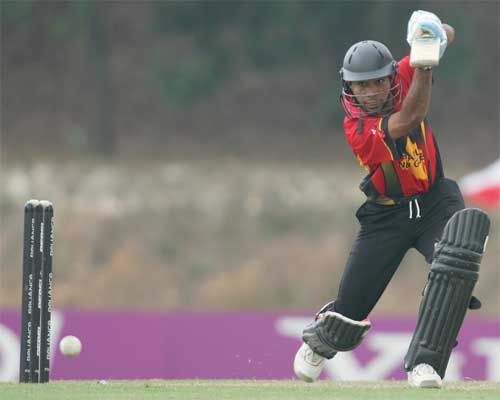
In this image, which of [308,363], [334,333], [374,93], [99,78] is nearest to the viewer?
[374,93]

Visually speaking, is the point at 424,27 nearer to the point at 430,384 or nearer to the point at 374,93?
the point at 374,93

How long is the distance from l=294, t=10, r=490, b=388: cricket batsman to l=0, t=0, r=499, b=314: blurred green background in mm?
11869

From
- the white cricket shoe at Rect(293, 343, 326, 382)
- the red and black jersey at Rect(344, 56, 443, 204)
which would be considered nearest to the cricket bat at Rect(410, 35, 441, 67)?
the red and black jersey at Rect(344, 56, 443, 204)

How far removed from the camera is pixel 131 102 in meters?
26.4

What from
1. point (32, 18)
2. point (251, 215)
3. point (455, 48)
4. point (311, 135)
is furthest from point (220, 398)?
point (32, 18)

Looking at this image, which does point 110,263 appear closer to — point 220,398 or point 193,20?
point 193,20

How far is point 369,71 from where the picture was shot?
6066 millimetres

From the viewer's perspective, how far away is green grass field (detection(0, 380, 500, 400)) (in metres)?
5.54

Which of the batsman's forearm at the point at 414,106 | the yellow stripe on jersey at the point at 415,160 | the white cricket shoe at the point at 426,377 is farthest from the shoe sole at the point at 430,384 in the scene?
the batsman's forearm at the point at 414,106

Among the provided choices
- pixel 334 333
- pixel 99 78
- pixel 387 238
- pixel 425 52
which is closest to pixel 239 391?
pixel 334 333

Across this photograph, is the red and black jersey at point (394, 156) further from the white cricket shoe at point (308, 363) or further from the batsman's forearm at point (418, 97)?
the white cricket shoe at point (308, 363)

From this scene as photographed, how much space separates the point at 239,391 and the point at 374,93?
5.02 ft

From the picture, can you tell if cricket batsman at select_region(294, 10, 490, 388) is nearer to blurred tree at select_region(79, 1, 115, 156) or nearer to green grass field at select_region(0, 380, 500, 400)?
green grass field at select_region(0, 380, 500, 400)

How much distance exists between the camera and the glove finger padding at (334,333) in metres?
6.39
